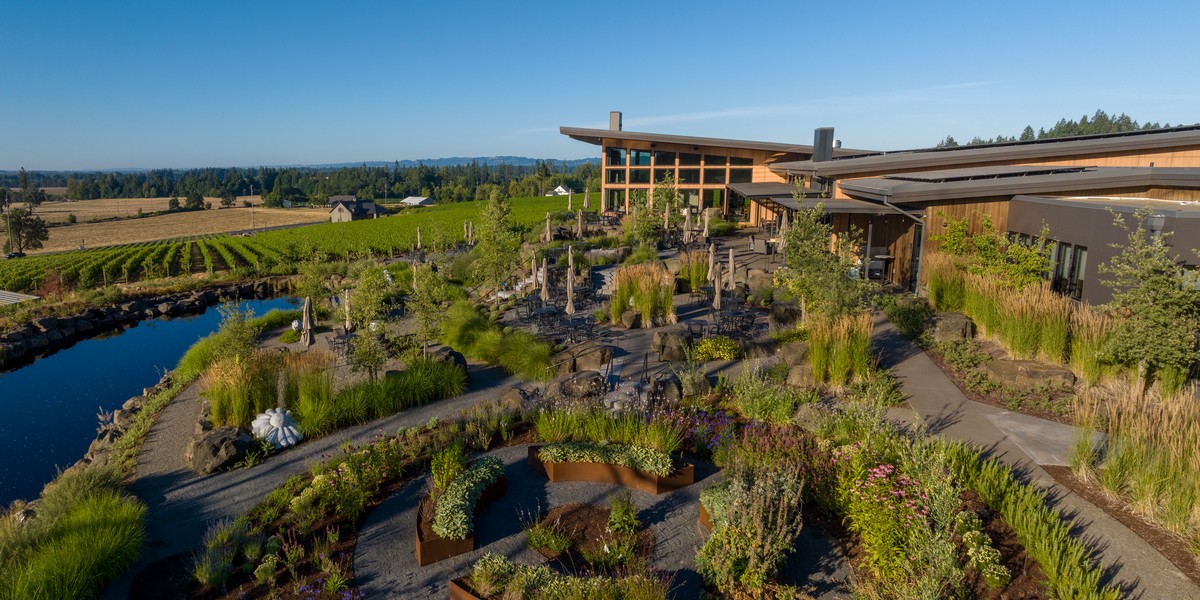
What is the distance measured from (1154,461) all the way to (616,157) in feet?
113

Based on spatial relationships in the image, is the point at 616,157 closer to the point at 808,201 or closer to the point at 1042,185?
the point at 808,201

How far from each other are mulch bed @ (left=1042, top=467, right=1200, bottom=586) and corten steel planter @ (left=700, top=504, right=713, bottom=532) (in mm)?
3990

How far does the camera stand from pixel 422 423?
9969 millimetres

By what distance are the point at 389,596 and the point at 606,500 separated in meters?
2.54

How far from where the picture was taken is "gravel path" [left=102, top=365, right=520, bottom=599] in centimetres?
689

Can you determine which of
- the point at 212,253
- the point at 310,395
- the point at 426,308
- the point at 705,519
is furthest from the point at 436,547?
the point at 212,253

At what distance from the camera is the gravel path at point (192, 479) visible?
689 centimetres

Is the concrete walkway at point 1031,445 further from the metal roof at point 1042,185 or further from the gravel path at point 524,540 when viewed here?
the metal roof at point 1042,185

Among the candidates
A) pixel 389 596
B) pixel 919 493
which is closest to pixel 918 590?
pixel 919 493

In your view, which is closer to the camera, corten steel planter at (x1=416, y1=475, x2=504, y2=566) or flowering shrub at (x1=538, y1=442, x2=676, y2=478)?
corten steel planter at (x1=416, y1=475, x2=504, y2=566)

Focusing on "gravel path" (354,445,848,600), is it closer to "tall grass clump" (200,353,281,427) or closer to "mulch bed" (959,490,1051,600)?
"mulch bed" (959,490,1051,600)

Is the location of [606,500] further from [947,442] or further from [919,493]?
[947,442]

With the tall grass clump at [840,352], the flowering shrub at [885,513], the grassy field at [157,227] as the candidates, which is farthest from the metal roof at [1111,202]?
the grassy field at [157,227]

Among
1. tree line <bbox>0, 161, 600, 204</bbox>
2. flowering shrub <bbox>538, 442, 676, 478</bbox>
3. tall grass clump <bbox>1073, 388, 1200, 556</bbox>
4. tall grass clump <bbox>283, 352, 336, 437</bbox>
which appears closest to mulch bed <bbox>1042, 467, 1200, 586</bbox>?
tall grass clump <bbox>1073, 388, 1200, 556</bbox>
